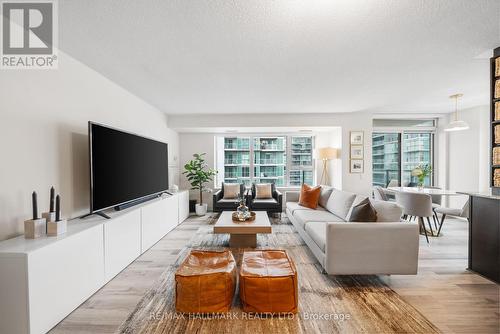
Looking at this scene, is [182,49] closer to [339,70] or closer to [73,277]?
[339,70]

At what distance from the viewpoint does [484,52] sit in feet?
8.09

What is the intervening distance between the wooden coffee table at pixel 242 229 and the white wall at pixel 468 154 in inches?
185

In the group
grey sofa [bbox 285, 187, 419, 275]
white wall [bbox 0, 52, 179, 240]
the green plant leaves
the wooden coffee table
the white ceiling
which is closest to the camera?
the white ceiling

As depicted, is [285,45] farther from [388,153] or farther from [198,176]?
[388,153]

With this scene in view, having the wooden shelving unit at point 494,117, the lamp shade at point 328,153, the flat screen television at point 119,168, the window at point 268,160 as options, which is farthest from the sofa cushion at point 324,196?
the flat screen television at point 119,168

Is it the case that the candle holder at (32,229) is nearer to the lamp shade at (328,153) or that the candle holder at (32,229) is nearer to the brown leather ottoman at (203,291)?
the brown leather ottoman at (203,291)

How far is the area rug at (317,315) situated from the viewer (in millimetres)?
1770

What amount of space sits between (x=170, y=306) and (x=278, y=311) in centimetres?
93

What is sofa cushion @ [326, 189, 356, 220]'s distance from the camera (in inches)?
139

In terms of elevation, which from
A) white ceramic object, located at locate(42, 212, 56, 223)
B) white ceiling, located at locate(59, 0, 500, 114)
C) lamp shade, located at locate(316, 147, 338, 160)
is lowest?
white ceramic object, located at locate(42, 212, 56, 223)

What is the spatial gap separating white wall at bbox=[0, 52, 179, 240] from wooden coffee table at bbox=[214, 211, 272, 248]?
1697 millimetres

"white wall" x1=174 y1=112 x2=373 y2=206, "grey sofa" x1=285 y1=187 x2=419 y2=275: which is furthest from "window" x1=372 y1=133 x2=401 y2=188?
"grey sofa" x1=285 y1=187 x2=419 y2=275

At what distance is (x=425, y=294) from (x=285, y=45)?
278cm

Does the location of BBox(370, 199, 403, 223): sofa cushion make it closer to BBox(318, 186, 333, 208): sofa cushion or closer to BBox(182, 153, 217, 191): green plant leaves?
BBox(318, 186, 333, 208): sofa cushion
